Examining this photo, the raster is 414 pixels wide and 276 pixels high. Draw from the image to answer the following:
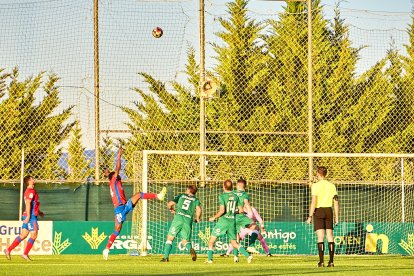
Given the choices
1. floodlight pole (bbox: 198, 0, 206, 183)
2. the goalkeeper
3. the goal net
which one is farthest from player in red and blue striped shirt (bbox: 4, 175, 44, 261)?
floodlight pole (bbox: 198, 0, 206, 183)

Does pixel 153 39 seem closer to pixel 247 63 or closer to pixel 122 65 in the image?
pixel 122 65

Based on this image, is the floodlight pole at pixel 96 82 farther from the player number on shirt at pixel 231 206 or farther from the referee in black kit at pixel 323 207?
the referee in black kit at pixel 323 207

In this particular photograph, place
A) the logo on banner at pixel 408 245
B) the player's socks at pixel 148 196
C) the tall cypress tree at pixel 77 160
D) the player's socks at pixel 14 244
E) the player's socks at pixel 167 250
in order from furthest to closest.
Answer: the tall cypress tree at pixel 77 160 → the logo on banner at pixel 408 245 → the player's socks at pixel 14 244 → the player's socks at pixel 148 196 → the player's socks at pixel 167 250

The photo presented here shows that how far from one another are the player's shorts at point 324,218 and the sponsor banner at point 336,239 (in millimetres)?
7791

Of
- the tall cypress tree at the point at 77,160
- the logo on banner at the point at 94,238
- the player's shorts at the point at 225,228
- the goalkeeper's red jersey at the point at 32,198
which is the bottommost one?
the logo on banner at the point at 94,238

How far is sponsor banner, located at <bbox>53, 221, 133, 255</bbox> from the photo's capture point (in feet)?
108

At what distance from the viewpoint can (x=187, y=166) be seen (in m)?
35.3

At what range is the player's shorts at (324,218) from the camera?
2541cm

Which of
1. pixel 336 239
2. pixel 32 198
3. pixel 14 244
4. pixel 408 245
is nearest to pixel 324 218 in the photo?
pixel 32 198

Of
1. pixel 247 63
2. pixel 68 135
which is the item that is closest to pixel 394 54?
pixel 247 63

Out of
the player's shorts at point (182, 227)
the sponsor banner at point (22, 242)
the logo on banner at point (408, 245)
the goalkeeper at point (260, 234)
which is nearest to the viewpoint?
the player's shorts at point (182, 227)

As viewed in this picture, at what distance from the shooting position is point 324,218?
83.5ft

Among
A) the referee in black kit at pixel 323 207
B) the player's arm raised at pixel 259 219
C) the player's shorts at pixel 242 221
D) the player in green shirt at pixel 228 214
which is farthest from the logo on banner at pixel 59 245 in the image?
the referee in black kit at pixel 323 207

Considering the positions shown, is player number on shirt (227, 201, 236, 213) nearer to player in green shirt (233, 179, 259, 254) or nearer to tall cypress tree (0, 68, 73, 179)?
player in green shirt (233, 179, 259, 254)
